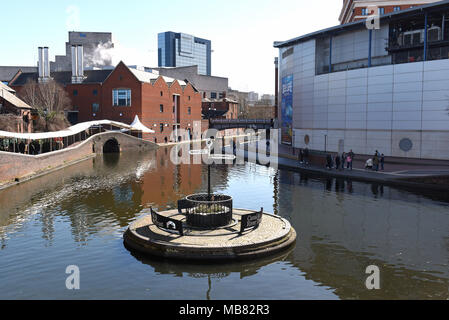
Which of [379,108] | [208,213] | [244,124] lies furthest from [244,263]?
[244,124]

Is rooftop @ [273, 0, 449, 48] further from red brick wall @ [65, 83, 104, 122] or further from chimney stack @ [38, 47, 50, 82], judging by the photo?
chimney stack @ [38, 47, 50, 82]

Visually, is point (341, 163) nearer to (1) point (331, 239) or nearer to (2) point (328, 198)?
(2) point (328, 198)

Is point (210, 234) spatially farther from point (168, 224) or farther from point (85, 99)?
point (85, 99)

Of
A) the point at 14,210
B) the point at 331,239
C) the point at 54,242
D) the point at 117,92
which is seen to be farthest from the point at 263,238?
the point at 117,92

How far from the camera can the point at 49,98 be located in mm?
59438

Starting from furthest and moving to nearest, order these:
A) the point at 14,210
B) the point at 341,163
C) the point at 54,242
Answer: the point at 341,163 → the point at 14,210 → the point at 54,242

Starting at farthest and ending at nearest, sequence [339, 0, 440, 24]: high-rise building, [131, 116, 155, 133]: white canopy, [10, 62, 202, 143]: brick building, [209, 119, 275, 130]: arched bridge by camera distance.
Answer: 1. [209, 119, 275, 130]: arched bridge
2. [339, 0, 440, 24]: high-rise building
3. [10, 62, 202, 143]: brick building
4. [131, 116, 155, 133]: white canopy

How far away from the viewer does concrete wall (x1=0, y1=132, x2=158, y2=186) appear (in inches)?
1065

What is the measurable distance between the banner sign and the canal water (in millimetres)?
31945

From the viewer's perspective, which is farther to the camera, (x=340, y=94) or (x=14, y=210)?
(x=340, y=94)

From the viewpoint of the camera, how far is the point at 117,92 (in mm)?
67000

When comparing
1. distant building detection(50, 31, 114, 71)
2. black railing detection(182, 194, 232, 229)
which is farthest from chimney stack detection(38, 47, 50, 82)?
black railing detection(182, 194, 232, 229)
